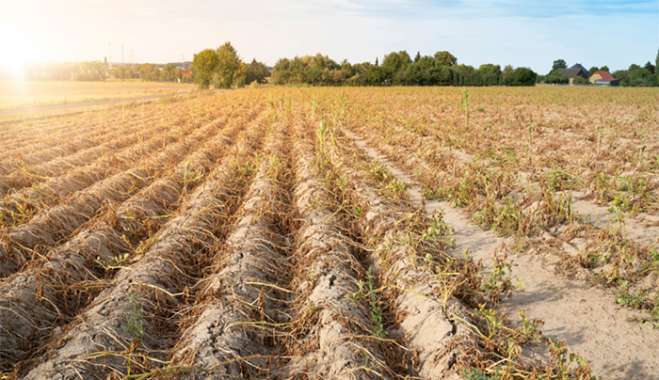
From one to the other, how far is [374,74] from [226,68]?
75.1 feet

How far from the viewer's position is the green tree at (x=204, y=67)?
71000 millimetres

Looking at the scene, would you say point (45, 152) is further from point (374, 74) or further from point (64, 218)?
point (374, 74)

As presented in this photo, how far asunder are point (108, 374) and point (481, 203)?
5.06m

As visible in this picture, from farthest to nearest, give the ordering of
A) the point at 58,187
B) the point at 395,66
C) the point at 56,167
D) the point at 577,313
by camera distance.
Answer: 1. the point at 395,66
2. the point at 56,167
3. the point at 58,187
4. the point at 577,313

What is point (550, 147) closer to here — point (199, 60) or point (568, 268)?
point (568, 268)

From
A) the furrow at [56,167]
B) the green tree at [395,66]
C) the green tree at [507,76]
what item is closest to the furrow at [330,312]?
the furrow at [56,167]

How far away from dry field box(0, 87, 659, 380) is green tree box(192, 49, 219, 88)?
65180 mm

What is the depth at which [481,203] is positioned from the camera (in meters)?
6.59

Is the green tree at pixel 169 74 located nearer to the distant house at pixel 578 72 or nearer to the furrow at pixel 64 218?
the distant house at pixel 578 72

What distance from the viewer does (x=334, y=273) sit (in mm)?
4473

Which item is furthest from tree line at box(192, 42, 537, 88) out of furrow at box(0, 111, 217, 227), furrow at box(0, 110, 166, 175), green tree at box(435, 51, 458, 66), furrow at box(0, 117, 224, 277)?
furrow at box(0, 117, 224, 277)

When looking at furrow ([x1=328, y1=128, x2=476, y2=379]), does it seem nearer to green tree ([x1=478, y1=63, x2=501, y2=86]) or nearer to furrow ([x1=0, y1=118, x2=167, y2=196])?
furrow ([x1=0, y1=118, x2=167, y2=196])

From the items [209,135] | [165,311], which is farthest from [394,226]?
[209,135]

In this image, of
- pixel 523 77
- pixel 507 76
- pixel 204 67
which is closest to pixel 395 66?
pixel 507 76
